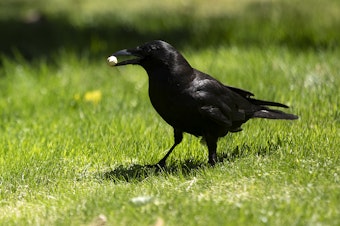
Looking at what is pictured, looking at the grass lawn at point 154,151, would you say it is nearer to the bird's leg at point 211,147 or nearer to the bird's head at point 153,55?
the bird's leg at point 211,147

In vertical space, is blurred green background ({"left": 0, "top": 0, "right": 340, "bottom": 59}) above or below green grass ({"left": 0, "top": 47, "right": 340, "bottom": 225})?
above

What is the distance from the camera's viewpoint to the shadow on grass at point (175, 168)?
4773 mm

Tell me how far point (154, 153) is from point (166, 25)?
5.02 meters

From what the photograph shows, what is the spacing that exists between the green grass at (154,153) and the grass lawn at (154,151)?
11mm

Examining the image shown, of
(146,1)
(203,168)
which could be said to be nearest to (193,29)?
(146,1)

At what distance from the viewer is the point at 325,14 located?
33.3 ft

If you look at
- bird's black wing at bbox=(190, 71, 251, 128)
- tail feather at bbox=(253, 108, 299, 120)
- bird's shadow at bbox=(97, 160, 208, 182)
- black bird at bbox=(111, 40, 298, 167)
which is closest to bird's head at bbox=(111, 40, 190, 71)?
black bird at bbox=(111, 40, 298, 167)

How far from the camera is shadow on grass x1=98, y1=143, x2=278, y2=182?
4773 millimetres

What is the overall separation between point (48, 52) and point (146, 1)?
9.06 feet

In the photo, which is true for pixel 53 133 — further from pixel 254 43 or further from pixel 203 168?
pixel 254 43

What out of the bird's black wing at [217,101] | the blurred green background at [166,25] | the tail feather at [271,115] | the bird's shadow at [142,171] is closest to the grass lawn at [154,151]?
the bird's shadow at [142,171]

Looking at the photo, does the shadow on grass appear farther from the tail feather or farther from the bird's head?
the bird's head

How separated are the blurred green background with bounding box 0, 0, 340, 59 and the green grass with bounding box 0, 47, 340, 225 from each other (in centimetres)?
93

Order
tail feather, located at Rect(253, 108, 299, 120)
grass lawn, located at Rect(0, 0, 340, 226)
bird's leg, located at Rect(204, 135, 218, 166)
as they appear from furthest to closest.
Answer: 1. tail feather, located at Rect(253, 108, 299, 120)
2. bird's leg, located at Rect(204, 135, 218, 166)
3. grass lawn, located at Rect(0, 0, 340, 226)
